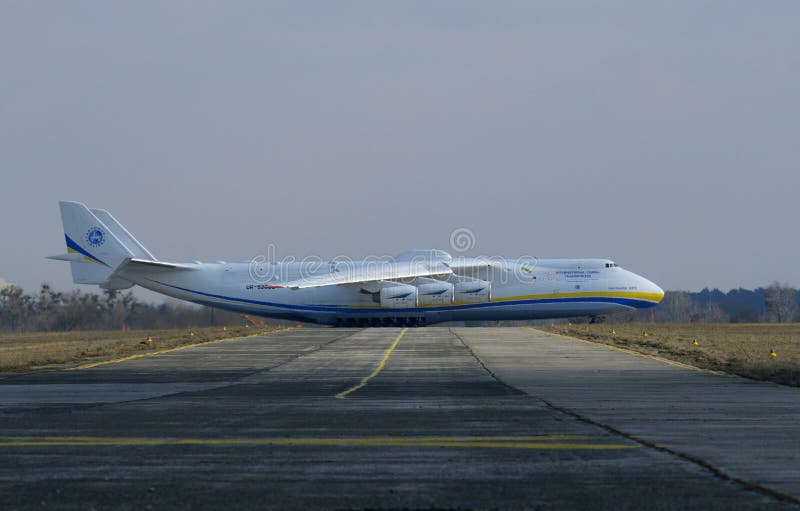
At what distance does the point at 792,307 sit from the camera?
122250 millimetres

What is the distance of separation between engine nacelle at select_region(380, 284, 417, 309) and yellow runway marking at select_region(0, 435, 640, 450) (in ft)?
161

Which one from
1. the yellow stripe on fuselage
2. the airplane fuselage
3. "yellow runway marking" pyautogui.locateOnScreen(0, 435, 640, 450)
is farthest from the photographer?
the airplane fuselage

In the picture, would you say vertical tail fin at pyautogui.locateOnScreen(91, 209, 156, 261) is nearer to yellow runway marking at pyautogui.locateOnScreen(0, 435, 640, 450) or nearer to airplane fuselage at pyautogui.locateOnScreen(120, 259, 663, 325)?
airplane fuselage at pyautogui.locateOnScreen(120, 259, 663, 325)

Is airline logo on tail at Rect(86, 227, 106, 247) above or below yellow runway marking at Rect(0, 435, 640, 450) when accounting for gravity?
above

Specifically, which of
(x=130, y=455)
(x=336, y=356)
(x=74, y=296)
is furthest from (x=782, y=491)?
(x=74, y=296)

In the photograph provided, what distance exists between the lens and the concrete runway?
8.82 m

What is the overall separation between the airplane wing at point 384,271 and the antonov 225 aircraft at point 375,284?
11 centimetres

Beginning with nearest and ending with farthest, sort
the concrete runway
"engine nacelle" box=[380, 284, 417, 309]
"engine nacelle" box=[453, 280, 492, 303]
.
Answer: the concrete runway
"engine nacelle" box=[380, 284, 417, 309]
"engine nacelle" box=[453, 280, 492, 303]

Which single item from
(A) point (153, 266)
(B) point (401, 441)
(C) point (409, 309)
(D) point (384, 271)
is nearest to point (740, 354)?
(B) point (401, 441)

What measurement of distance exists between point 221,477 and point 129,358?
2533 cm

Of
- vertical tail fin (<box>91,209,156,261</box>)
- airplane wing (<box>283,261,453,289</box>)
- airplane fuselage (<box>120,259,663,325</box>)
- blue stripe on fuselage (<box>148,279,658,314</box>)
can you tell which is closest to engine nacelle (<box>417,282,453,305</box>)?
airplane fuselage (<box>120,259,663,325</box>)

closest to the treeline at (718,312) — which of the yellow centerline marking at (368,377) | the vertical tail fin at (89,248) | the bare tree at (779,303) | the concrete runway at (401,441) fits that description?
the bare tree at (779,303)

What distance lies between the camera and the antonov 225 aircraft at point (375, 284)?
63156mm

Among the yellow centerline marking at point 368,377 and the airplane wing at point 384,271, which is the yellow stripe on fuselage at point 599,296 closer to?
the airplane wing at point 384,271
